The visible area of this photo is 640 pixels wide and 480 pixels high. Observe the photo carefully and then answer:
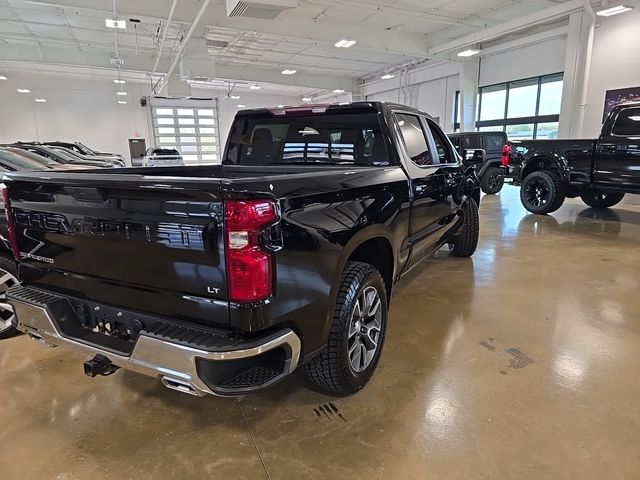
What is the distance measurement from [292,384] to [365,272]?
0.80 metres

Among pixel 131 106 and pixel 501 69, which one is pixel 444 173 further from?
pixel 131 106

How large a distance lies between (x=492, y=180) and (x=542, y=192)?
337 cm

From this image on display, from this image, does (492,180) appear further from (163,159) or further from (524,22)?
(163,159)

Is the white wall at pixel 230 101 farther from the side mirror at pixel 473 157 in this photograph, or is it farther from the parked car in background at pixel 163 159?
the side mirror at pixel 473 157

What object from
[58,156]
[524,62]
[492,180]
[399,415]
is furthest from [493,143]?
[58,156]

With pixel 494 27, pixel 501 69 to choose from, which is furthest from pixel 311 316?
pixel 501 69

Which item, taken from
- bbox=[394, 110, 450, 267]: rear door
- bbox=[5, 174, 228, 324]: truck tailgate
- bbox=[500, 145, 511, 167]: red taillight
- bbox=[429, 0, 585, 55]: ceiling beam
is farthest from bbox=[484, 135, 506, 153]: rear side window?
bbox=[5, 174, 228, 324]: truck tailgate

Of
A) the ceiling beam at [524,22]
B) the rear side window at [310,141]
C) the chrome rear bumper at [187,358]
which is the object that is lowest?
the chrome rear bumper at [187,358]

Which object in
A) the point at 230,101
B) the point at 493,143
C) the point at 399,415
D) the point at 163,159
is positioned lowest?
the point at 399,415

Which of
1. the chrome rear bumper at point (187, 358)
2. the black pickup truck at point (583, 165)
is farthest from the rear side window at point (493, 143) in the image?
the chrome rear bumper at point (187, 358)

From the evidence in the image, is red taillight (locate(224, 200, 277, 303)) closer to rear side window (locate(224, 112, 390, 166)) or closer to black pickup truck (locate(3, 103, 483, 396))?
black pickup truck (locate(3, 103, 483, 396))

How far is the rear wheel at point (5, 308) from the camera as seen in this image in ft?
9.27

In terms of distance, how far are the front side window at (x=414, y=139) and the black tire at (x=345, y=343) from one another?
3.67 ft

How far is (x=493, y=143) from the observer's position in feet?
34.8
